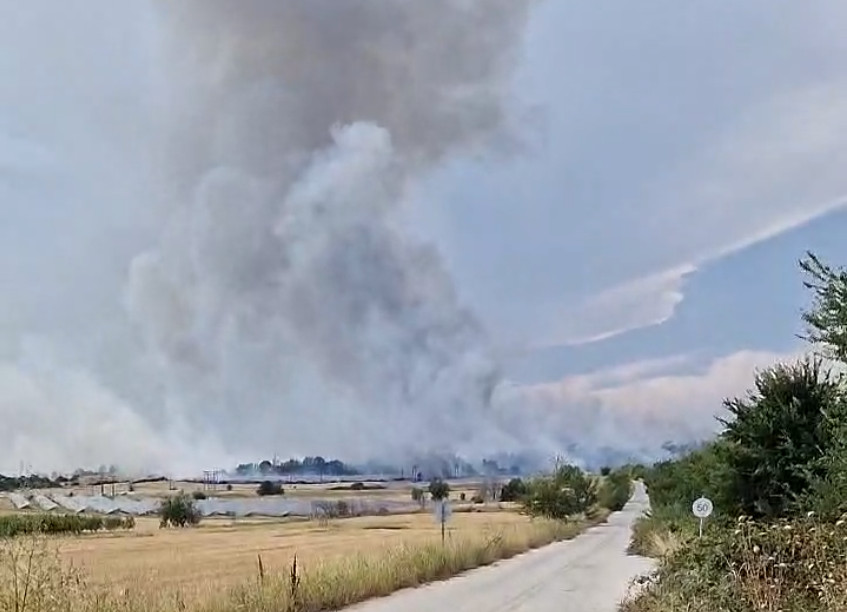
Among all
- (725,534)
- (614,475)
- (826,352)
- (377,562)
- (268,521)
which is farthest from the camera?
(614,475)

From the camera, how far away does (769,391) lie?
16156 mm

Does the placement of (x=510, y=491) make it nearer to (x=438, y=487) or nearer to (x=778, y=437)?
(x=438, y=487)

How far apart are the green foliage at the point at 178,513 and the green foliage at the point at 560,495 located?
3192 centimetres

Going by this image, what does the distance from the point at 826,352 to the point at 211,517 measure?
288 ft

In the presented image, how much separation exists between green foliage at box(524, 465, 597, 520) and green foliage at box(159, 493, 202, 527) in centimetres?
3192

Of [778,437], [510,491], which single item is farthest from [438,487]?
[778,437]

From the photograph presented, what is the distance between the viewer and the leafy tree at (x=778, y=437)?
1493cm

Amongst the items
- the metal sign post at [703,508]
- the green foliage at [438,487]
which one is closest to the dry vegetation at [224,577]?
the metal sign post at [703,508]

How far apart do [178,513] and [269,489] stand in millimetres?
40028

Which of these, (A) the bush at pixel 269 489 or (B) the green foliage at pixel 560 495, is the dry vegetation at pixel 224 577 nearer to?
(B) the green foliage at pixel 560 495

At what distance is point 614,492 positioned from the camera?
338 feet

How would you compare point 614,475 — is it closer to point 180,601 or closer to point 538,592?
point 538,592

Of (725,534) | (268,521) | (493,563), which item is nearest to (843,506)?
(725,534)

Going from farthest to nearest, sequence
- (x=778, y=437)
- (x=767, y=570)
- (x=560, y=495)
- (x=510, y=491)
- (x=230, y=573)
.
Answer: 1. (x=510, y=491)
2. (x=560, y=495)
3. (x=230, y=573)
4. (x=778, y=437)
5. (x=767, y=570)
